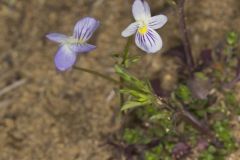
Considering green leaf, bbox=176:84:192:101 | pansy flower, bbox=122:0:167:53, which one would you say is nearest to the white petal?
pansy flower, bbox=122:0:167:53

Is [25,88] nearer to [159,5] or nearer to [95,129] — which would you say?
[95,129]

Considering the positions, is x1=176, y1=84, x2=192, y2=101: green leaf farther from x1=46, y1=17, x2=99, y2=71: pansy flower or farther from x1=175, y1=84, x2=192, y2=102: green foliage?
x1=46, y1=17, x2=99, y2=71: pansy flower

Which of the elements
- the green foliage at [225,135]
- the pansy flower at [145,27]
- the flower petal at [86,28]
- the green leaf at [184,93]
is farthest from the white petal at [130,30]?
the green foliage at [225,135]

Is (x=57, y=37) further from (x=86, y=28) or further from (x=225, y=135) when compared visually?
(x=225, y=135)

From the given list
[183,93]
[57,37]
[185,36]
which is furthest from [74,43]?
[183,93]

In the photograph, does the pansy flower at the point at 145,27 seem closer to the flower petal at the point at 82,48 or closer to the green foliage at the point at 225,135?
the flower petal at the point at 82,48

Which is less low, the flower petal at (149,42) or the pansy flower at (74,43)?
the pansy flower at (74,43)
